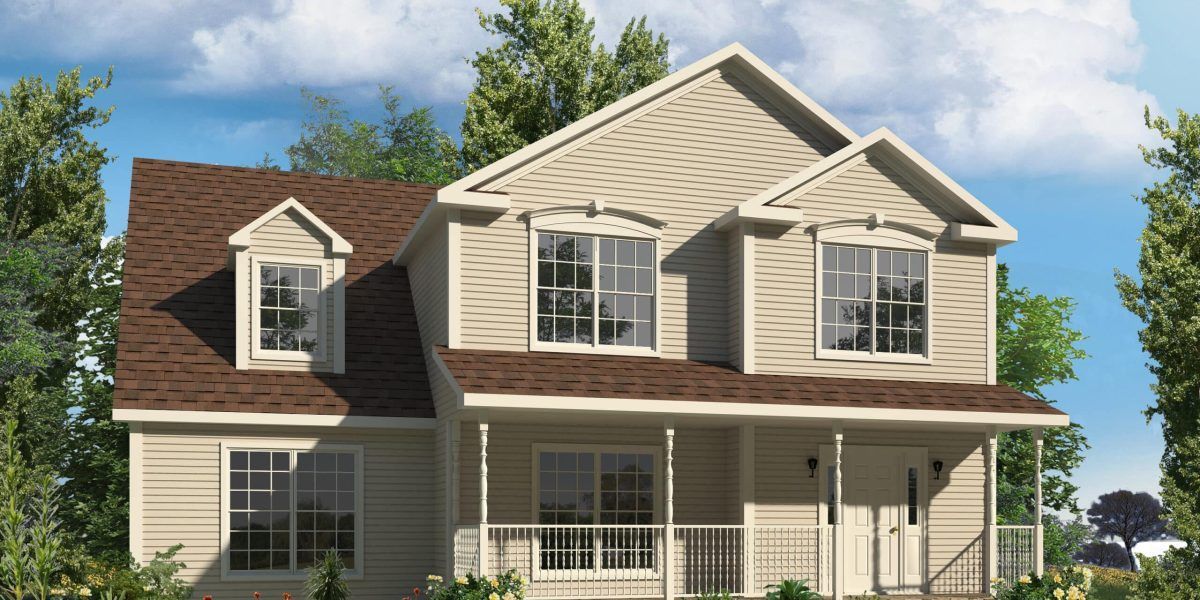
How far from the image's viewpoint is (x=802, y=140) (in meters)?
21.3

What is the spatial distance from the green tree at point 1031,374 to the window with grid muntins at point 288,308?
2024 centimetres

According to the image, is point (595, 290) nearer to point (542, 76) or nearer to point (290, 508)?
point (290, 508)

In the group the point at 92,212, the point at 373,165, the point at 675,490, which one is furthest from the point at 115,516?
the point at 373,165

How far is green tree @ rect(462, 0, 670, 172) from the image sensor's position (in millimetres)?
33719

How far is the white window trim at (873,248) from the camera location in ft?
66.2

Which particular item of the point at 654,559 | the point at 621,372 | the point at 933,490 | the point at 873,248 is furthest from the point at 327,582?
the point at 873,248

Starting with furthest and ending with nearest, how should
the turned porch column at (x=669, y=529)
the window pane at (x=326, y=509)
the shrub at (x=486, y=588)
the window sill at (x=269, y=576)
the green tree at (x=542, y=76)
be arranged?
the green tree at (x=542, y=76)
the window pane at (x=326, y=509)
the window sill at (x=269, y=576)
the turned porch column at (x=669, y=529)
the shrub at (x=486, y=588)

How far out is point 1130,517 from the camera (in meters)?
42.6

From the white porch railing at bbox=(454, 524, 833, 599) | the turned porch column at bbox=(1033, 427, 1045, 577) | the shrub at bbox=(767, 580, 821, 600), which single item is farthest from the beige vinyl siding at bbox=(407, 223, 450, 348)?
the turned porch column at bbox=(1033, 427, 1045, 577)

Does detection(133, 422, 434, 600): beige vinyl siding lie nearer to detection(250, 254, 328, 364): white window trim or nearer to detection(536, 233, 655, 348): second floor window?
detection(250, 254, 328, 364): white window trim

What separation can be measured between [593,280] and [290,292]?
4864 mm

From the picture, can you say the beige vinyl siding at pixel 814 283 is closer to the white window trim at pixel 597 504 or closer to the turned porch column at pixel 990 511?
the turned porch column at pixel 990 511

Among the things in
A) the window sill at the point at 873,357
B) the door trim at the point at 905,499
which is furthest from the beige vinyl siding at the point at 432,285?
the door trim at the point at 905,499

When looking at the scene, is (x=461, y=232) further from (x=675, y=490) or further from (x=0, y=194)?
(x=0, y=194)
